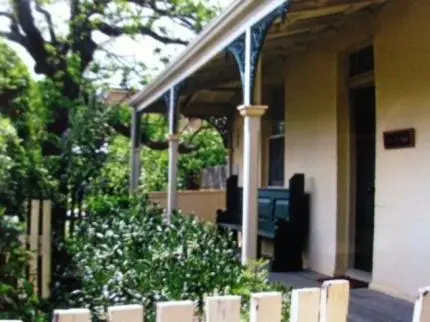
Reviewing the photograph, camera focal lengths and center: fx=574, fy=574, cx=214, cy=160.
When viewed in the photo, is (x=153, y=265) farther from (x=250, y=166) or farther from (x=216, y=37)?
(x=216, y=37)

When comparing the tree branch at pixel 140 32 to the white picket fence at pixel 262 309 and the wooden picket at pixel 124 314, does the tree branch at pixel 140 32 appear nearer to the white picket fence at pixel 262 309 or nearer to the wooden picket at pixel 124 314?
the white picket fence at pixel 262 309

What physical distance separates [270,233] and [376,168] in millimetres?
1953

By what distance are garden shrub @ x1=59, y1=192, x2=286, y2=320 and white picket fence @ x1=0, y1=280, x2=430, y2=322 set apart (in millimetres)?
1880

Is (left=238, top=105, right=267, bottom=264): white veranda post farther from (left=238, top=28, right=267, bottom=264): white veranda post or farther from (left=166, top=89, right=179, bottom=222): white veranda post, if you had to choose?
(left=166, top=89, right=179, bottom=222): white veranda post

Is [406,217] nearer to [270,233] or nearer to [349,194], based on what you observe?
[349,194]

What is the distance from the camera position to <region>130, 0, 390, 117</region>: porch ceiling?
5.40 m

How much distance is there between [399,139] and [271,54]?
9.86 ft

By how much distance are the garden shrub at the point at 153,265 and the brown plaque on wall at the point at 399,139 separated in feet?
6.05

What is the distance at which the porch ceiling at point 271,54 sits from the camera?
5.40 metres

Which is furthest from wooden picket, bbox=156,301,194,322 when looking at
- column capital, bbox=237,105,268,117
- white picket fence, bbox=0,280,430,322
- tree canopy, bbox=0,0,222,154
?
tree canopy, bbox=0,0,222,154

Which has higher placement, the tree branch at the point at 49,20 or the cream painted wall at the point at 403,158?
the tree branch at the point at 49,20

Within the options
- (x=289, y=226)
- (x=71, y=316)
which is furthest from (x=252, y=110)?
(x=71, y=316)

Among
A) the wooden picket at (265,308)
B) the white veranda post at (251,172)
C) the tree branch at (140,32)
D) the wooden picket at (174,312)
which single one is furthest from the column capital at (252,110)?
the tree branch at (140,32)

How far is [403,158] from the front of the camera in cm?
536
